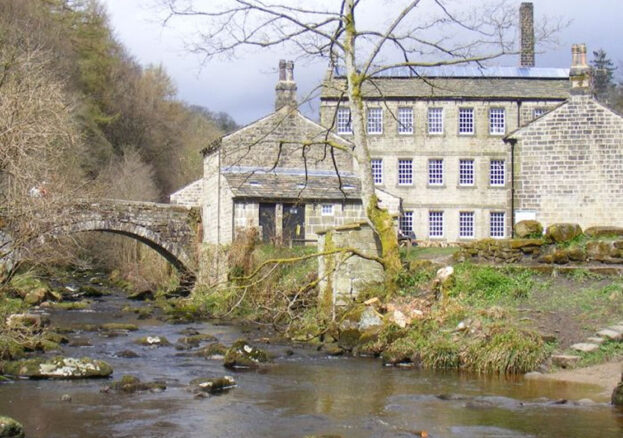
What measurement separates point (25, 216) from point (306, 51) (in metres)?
8.98

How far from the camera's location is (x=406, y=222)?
164 ft

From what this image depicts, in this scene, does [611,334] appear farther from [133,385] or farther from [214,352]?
[133,385]

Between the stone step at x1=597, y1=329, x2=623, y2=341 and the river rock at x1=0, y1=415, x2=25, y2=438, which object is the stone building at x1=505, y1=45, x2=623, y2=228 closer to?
the stone step at x1=597, y1=329, x2=623, y2=341

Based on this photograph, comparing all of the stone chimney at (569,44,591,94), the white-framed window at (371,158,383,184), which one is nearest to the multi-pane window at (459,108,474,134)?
the white-framed window at (371,158,383,184)

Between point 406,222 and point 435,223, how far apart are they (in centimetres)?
175

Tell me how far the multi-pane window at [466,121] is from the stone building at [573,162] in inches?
746

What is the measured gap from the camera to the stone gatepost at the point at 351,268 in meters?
22.5

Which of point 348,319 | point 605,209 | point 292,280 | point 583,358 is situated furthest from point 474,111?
point 583,358

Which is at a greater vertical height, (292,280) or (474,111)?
(474,111)

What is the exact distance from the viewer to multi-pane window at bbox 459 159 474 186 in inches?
2000

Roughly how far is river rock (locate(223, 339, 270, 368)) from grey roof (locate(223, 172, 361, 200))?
1699cm

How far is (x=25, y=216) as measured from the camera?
16328mm

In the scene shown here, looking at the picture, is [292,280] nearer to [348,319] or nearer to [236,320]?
[236,320]

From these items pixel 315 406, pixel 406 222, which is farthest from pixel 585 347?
pixel 406 222
